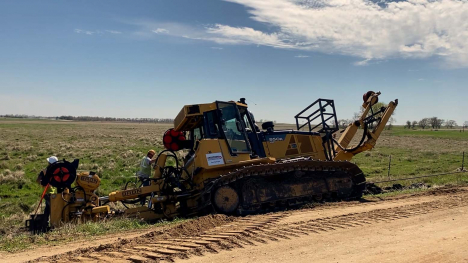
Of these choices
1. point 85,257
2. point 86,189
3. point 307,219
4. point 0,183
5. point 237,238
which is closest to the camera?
point 85,257

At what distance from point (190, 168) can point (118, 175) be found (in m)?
11.0

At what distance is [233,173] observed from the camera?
32.1 ft

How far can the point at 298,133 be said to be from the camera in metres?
12.0

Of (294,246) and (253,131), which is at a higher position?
(253,131)

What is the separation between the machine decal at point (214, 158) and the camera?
33.6 feet

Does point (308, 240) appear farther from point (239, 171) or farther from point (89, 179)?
point (89, 179)

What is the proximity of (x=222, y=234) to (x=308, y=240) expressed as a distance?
1618 mm

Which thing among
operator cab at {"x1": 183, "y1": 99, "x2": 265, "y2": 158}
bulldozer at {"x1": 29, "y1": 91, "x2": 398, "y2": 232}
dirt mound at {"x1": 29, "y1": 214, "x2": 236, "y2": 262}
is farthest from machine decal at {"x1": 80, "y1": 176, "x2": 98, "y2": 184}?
dirt mound at {"x1": 29, "y1": 214, "x2": 236, "y2": 262}

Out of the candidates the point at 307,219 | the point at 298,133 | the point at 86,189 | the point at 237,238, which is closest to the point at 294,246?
the point at 237,238

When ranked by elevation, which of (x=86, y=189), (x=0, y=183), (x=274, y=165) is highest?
(x=274, y=165)

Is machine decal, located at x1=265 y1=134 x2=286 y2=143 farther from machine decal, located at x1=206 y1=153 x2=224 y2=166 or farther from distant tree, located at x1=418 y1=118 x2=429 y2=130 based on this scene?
distant tree, located at x1=418 y1=118 x2=429 y2=130

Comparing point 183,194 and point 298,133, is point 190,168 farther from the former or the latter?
point 298,133

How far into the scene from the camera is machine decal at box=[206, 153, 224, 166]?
10.2m

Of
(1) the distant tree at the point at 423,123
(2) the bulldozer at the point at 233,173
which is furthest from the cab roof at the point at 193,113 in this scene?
(1) the distant tree at the point at 423,123
